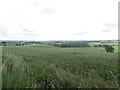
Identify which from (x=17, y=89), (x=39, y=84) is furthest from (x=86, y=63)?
(x=17, y=89)

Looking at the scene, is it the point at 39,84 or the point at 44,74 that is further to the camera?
the point at 44,74

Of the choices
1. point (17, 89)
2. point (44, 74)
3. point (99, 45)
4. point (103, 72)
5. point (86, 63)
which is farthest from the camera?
point (99, 45)

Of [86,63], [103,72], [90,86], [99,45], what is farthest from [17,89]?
[99,45]

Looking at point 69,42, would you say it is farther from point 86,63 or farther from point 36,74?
point 36,74

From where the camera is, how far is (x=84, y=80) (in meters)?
5.20

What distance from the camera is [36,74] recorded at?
19.0 feet

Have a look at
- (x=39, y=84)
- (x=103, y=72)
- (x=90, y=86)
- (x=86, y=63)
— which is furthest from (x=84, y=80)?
(x=86, y=63)

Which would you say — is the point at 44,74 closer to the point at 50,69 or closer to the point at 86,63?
the point at 50,69

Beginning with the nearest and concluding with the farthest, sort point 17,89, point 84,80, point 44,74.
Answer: point 17,89 < point 84,80 < point 44,74

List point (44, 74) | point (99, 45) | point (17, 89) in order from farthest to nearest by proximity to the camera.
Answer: point (99, 45)
point (44, 74)
point (17, 89)

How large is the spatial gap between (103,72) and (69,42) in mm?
9203

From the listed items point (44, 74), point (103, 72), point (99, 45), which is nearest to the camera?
point (44, 74)

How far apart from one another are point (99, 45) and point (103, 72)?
8.86 metres

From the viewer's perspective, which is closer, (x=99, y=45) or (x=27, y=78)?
(x=27, y=78)
